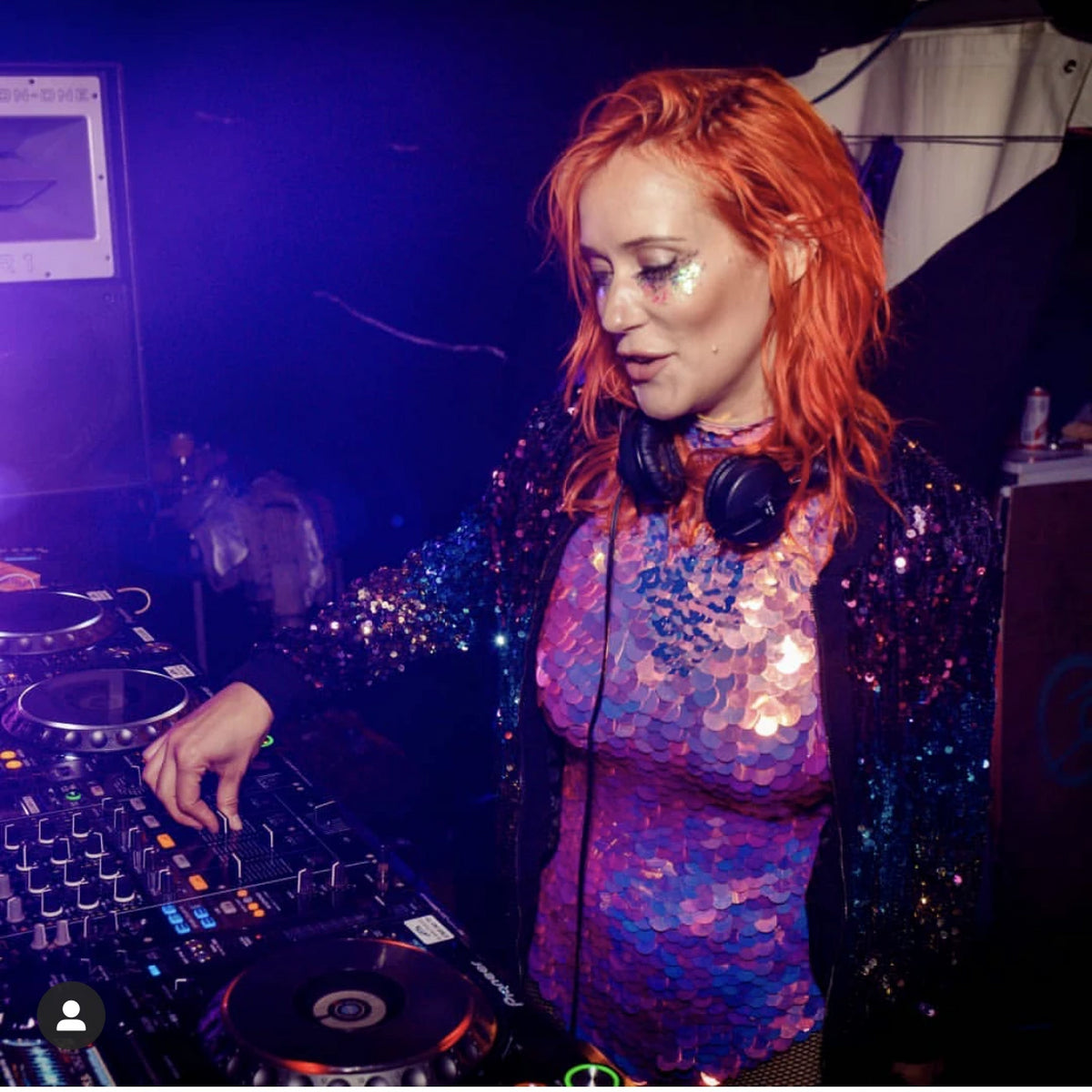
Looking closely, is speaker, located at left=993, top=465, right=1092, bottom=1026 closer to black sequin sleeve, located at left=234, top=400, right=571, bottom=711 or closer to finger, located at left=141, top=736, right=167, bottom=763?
black sequin sleeve, located at left=234, top=400, right=571, bottom=711

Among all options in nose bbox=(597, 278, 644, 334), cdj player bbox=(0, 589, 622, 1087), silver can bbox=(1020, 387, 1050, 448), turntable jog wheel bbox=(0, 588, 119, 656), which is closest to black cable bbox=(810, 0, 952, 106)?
silver can bbox=(1020, 387, 1050, 448)

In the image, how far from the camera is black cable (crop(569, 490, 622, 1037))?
5.14 feet

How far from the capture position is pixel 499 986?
1.23m

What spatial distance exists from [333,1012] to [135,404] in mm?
1806

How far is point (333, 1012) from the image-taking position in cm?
112

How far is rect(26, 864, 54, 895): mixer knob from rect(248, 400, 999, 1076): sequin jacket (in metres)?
0.35

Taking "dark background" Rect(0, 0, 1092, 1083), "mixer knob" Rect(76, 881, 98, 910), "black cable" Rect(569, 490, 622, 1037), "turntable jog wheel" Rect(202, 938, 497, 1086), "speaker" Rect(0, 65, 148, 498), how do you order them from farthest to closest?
"dark background" Rect(0, 0, 1092, 1083)
"speaker" Rect(0, 65, 148, 498)
"black cable" Rect(569, 490, 622, 1037)
"mixer knob" Rect(76, 881, 98, 910)
"turntable jog wheel" Rect(202, 938, 497, 1086)

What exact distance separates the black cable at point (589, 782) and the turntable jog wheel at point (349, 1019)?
0.39 meters

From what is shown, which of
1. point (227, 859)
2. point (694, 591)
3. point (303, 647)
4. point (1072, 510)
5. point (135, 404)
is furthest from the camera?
point (1072, 510)

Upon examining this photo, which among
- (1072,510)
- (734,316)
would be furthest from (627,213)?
(1072,510)

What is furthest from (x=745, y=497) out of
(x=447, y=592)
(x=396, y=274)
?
(x=396, y=274)

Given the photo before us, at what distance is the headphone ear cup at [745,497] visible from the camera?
1.49 metres

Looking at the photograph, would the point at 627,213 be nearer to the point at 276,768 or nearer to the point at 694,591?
the point at 694,591

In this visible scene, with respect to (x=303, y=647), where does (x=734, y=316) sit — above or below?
above
